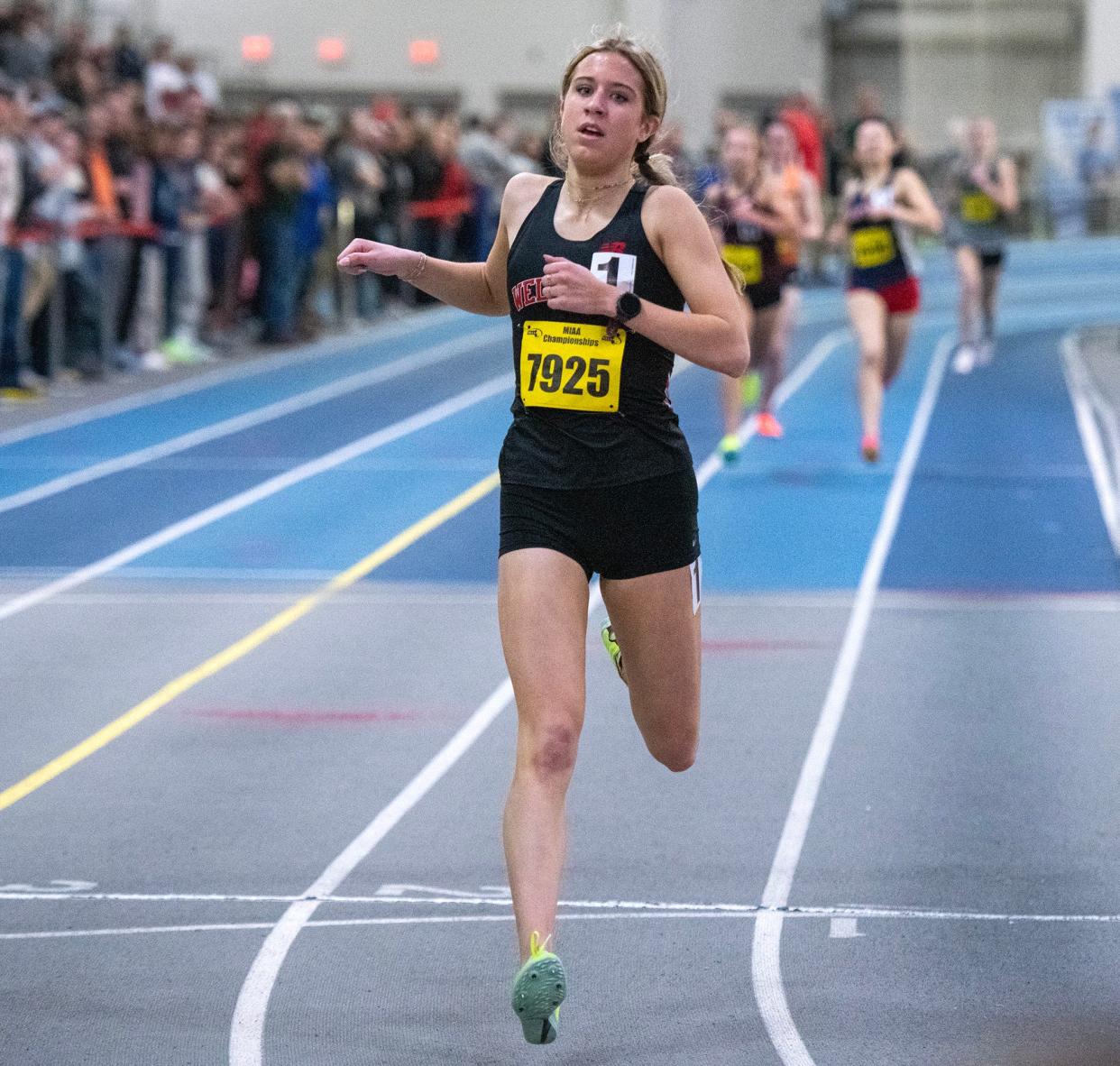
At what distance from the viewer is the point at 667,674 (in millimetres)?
4332

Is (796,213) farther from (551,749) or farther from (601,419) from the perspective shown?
(551,749)

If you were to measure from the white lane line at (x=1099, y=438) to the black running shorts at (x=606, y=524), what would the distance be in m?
6.61

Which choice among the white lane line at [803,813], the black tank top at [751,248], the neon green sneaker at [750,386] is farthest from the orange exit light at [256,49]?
the white lane line at [803,813]

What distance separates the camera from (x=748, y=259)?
12672 millimetres

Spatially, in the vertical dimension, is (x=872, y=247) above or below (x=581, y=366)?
above

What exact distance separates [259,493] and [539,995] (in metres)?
8.83

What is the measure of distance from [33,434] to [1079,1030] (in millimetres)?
11309

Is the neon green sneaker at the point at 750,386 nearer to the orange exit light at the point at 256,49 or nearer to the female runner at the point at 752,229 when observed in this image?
the female runner at the point at 752,229

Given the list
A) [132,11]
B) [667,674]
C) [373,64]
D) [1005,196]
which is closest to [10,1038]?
[667,674]

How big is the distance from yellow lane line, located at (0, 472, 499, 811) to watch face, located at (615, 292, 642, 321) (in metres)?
2.90

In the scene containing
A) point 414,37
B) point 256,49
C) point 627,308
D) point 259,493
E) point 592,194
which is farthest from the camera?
point 414,37

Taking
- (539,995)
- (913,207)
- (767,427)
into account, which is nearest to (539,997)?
(539,995)

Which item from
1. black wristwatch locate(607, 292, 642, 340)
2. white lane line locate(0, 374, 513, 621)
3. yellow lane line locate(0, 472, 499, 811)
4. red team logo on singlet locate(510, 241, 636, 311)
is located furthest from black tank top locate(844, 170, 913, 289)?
black wristwatch locate(607, 292, 642, 340)

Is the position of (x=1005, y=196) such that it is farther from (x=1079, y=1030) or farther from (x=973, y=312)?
(x=1079, y=1030)
